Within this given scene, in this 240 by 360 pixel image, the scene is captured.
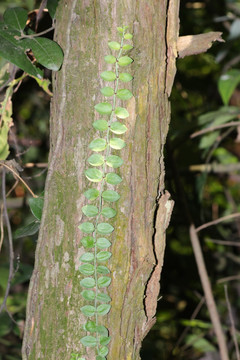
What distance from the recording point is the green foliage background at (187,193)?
5.60ft

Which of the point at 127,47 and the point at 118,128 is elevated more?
the point at 127,47

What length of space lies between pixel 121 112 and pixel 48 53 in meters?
0.21

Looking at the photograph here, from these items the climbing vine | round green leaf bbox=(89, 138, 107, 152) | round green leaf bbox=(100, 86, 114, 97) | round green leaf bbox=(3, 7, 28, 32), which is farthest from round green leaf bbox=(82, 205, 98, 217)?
round green leaf bbox=(3, 7, 28, 32)

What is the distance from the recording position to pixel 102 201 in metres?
0.80

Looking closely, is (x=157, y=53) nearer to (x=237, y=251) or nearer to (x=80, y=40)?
(x=80, y=40)

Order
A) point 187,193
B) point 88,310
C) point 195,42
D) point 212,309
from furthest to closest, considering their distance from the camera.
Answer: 1. point 187,193
2. point 212,309
3. point 195,42
4. point 88,310

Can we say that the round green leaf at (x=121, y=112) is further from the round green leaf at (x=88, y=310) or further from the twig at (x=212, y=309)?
the twig at (x=212, y=309)

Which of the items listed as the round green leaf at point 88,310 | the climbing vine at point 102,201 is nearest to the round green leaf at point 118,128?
the climbing vine at point 102,201

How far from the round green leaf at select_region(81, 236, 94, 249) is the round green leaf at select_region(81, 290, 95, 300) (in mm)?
84

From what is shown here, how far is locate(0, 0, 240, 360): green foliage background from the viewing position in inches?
67.2

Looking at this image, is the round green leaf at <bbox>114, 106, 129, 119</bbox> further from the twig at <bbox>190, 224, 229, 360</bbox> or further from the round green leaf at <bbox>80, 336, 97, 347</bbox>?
the twig at <bbox>190, 224, 229, 360</bbox>

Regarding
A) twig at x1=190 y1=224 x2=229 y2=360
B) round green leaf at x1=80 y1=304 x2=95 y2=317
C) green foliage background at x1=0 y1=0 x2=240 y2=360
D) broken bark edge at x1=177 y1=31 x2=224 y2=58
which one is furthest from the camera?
green foliage background at x1=0 y1=0 x2=240 y2=360

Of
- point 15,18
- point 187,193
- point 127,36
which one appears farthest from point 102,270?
point 187,193

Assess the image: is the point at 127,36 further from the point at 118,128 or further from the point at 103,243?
the point at 103,243
